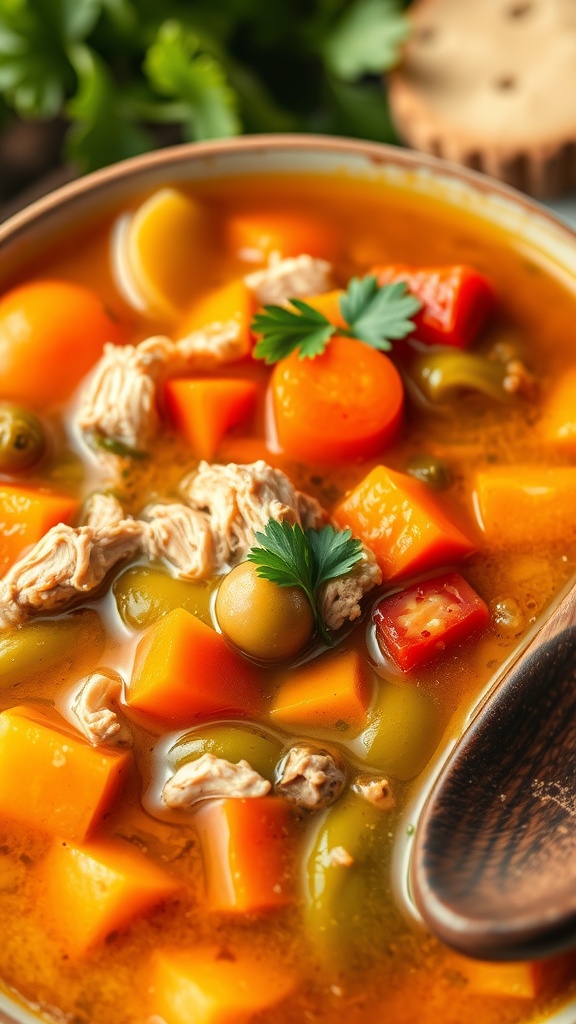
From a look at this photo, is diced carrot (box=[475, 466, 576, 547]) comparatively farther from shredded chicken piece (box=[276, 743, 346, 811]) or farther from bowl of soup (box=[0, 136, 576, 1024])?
shredded chicken piece (box=[276, 743, 346, 811])

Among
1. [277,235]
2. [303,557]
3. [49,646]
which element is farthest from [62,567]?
[277,235]

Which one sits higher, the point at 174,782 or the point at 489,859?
the point at 174,782

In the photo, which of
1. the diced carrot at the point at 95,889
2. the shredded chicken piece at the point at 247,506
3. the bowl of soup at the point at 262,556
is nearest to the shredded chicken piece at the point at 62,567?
the bowl of soup at the point at 262,556

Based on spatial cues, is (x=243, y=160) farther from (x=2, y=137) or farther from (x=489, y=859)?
(x=489, y=859)

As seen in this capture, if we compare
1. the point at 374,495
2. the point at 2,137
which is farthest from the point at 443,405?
the point at 2,137

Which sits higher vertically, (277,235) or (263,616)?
(277,235)

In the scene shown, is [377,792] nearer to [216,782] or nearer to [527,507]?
[216,782]
